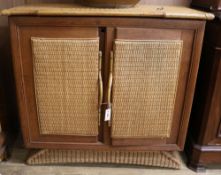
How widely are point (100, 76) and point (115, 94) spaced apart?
10 cm

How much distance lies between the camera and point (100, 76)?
3.22 feet

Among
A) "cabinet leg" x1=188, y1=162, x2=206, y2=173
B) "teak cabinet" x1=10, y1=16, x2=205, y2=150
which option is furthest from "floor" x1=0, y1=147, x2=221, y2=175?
"teak cabinet" x1=10, y1=16, x2=205, y2=150

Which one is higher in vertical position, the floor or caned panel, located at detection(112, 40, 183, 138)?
caned panel, located at detection(112, 40, 183, 138)

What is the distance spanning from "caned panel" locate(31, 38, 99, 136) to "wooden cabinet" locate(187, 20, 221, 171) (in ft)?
1.64

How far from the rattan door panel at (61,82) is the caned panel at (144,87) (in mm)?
99

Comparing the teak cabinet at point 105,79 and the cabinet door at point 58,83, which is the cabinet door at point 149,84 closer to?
the teak cabinet at point 105,79

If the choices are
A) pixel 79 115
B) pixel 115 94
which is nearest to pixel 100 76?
pixel 115 94

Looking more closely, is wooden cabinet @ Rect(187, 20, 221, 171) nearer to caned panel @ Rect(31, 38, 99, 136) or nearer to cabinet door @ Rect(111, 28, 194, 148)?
cabinet door @ Rect(111, 28, 194, 148)

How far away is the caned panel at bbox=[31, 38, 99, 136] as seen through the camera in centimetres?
93

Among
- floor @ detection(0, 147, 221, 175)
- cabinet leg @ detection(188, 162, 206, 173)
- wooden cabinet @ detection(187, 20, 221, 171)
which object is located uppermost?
wooden cabinet @ detection(187, 20, 221, 171)

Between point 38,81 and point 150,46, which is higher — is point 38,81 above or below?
below

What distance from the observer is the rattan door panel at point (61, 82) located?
3.03 feet

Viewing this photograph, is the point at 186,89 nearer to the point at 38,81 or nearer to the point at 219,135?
the point at 219,135

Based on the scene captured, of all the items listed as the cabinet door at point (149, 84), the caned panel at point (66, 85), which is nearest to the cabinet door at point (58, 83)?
the caned panel at point (66, 85)
